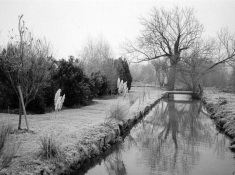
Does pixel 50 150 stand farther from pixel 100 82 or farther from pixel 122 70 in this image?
pixel 122 70

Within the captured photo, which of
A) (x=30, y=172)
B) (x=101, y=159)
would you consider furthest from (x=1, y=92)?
(x=30, y=172)

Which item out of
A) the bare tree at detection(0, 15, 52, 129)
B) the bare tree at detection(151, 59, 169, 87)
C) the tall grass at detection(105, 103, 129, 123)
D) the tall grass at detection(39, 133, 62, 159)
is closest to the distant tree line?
the bare tree at detection(0, 15, 52, 129)

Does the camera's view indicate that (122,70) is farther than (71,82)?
Yes

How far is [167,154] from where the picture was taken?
5.84 m

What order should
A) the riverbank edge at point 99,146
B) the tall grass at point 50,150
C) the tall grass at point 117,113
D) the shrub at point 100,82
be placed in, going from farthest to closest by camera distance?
the shrub at point 100,82
the tall grass at point 117,113
the riverbank edge at point 99,146
the tall grass at point 50,150

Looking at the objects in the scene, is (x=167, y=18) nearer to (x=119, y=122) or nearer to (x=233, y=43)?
(x=233, y=43)

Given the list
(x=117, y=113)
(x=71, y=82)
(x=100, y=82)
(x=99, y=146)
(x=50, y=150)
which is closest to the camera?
(x=50, y=150)

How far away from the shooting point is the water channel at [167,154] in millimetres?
4930

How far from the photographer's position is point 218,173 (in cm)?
487

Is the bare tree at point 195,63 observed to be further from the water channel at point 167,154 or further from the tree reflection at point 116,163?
the tree reflection at point 116,163

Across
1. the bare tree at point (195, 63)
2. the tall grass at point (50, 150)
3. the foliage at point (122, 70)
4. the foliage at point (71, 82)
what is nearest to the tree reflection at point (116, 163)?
the tall grass at point (50, 150)

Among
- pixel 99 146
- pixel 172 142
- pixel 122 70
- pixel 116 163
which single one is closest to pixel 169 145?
pixel 172 142

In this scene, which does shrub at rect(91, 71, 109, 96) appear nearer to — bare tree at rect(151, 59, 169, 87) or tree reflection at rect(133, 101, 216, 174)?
tree reflection at rect(133, 101, 216, 174)

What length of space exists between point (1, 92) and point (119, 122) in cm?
461
